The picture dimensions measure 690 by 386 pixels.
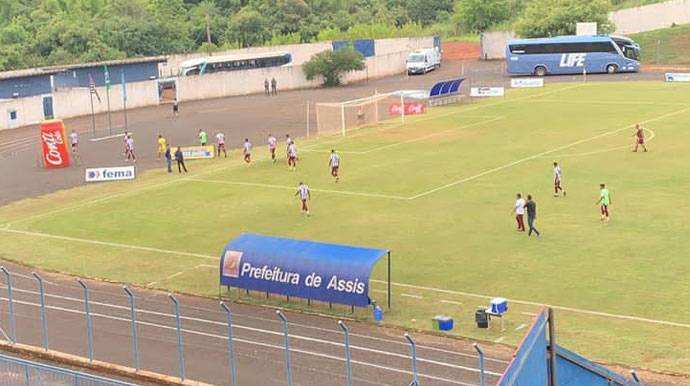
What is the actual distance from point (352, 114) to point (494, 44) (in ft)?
181

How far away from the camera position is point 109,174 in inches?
2108

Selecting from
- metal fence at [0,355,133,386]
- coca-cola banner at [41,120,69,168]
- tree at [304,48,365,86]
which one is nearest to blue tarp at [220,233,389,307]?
metal fence at [0,355,133,386]

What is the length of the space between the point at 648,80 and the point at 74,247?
65.7m

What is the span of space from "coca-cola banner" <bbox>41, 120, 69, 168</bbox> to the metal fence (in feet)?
125

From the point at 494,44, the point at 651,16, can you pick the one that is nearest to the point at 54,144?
the point at 494,44

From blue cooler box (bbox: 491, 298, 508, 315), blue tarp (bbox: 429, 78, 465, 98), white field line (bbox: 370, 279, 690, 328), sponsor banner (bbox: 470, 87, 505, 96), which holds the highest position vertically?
blue tarp (bbox: 429, 78, 465, 98)

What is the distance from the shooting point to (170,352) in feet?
84.7

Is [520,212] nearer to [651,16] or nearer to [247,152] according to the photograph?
[247,152]

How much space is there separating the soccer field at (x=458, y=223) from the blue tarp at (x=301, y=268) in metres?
1.44

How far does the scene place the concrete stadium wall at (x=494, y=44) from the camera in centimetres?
12019

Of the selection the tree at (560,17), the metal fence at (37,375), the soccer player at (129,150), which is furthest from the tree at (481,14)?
the metal fence at (37,375)

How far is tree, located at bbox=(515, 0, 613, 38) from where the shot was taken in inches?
4338

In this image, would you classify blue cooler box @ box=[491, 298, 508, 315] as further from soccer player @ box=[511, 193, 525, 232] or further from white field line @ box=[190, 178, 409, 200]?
white field line @ box=[190, 178, 409, 200]

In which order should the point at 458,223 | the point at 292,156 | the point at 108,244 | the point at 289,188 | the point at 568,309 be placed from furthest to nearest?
the point at 292,156 < the point at 289,188 < the point at 458,223 < the point at 108,244 < the point at 568,309
